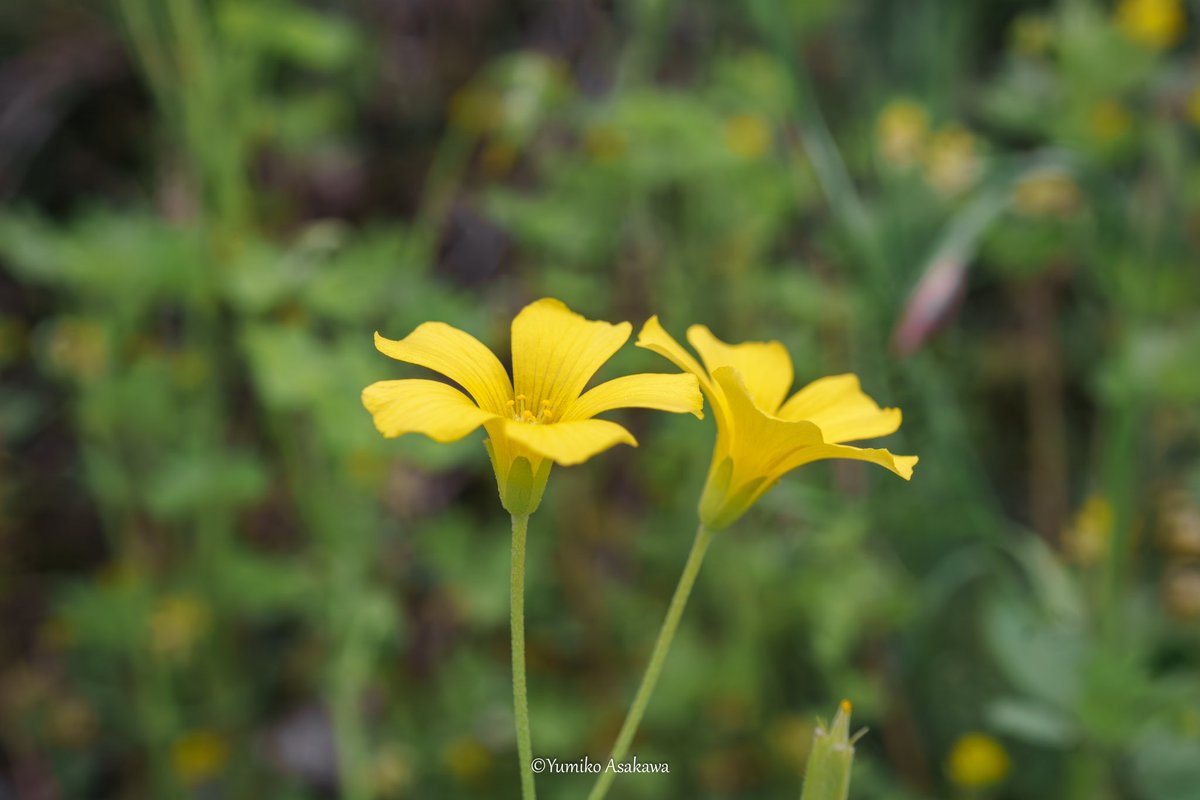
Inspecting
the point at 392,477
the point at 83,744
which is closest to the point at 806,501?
the point at 392,477

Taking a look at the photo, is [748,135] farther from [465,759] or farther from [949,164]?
[465,759]

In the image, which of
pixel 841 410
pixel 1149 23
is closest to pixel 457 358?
pixel 841 410

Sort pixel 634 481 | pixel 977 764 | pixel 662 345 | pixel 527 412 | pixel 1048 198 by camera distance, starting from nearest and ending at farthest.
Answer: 1. pixel 662 345
2. pixel 527 412
3. pixel 977 764
4. pixel 1048 198
5. pixel 634 481

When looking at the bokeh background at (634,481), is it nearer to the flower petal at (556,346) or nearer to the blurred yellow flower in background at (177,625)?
the blurred yellow flower in background at (177,625)

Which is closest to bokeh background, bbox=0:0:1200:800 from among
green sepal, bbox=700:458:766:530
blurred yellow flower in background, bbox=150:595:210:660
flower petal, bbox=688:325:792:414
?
blurred yellow flower in background, bbox=150:595:210:660

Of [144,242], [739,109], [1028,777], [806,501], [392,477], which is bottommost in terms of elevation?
[1028,777]

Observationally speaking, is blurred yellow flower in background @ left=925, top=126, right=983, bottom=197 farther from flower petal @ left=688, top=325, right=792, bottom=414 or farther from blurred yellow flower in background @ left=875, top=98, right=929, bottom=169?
flower petal @ left=688, top=325, right=792, bottom=414

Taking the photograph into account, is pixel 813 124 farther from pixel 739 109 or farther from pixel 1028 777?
pixel 1028 777
